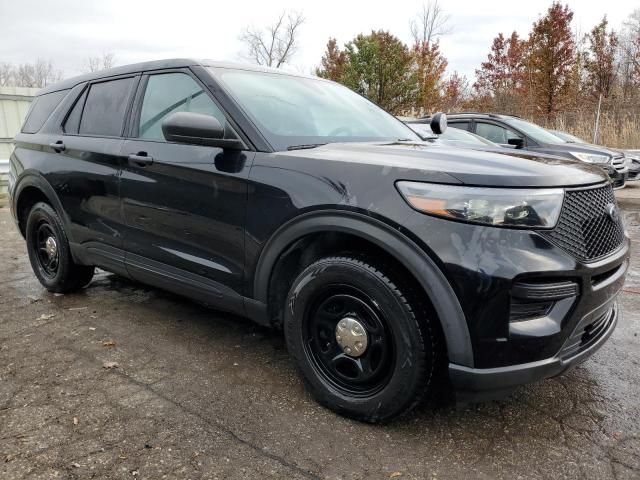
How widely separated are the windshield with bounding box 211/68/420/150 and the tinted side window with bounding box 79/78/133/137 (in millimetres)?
921

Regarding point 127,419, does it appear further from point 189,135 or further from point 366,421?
point 189,135

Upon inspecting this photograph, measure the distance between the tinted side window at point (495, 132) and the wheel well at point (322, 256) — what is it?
720cm

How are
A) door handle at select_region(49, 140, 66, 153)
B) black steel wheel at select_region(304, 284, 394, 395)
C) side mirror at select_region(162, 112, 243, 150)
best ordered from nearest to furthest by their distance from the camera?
black steel wheel at select_region(304, 284, 394, 395)
side mirror at select_region(162, 112, 243, 150)
door handle at select_region(49, 140, 66, 153)

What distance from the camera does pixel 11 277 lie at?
4770 millimetres

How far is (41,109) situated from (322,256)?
3306mm

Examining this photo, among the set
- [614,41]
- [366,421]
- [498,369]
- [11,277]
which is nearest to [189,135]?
[366,421]

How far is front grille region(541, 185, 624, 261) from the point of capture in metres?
1.97

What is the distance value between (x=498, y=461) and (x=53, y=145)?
367 cm

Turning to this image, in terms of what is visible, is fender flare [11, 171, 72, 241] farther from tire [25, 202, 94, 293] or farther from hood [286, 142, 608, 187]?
hood [286, 142, 608, 187]

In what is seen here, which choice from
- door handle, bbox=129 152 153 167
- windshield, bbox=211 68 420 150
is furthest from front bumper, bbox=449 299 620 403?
door handle, bbox=129 152 153 167

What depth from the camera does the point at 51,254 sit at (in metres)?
4.17

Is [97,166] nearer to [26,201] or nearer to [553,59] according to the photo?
[26,201]

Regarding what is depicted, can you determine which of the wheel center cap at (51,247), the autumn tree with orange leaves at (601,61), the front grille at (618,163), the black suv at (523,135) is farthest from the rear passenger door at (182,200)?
the autumn tree with orange leaves at (601,61)

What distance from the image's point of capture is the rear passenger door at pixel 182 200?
8.66 feet
